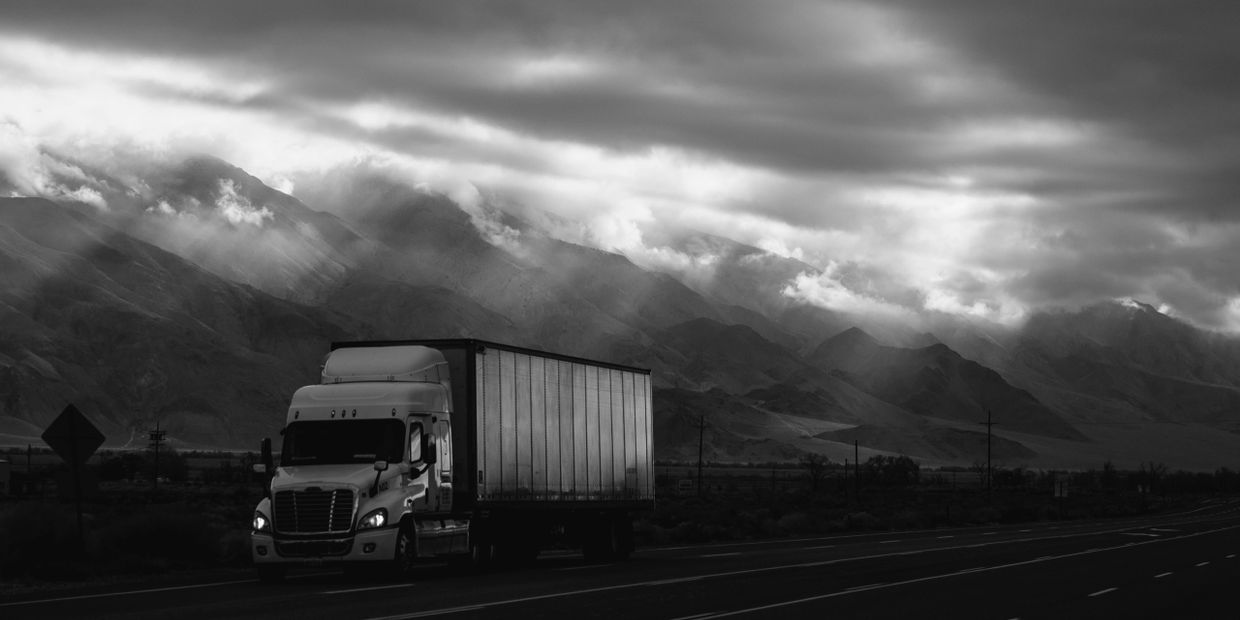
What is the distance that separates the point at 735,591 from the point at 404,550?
602 centimetres

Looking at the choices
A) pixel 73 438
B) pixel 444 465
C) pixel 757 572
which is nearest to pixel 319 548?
pixel 444 465

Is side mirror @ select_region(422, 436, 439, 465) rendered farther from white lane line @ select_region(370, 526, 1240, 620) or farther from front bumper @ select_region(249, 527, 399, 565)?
white lane line @ select_region(370, 526, 1240, 620)

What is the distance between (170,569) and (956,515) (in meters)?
63.1

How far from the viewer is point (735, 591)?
2711cm

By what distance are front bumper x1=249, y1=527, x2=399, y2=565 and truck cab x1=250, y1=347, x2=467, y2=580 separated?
0.02 metres

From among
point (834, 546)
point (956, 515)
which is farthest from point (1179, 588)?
point (956, 515)

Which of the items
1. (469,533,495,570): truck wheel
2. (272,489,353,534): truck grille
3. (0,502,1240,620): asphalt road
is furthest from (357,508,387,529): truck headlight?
(469,533,495,570): truck wheel

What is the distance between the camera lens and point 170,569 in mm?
33406

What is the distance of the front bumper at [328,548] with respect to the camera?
27719 mm

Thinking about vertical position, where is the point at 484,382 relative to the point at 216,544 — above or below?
above

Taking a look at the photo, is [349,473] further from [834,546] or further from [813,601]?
[834,546]

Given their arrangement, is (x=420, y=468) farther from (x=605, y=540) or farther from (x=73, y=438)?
A: (x=605, y=540)

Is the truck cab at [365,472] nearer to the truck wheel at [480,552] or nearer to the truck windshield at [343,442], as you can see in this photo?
the truck windshield at [343,442]

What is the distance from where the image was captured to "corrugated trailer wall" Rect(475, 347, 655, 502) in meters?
31.7
